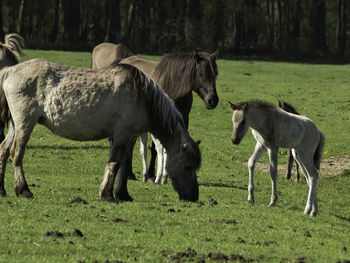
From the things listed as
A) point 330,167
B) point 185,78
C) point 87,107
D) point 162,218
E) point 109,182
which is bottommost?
point 330,167

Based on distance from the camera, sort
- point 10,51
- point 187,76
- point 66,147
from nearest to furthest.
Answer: point 187,76
point 10,51
point 66,147

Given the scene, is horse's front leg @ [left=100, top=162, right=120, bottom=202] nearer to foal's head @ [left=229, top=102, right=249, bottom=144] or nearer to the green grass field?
the green grass field

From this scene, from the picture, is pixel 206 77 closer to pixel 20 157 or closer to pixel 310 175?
pixel 310 175

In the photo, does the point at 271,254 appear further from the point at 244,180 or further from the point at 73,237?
the point at 244,180

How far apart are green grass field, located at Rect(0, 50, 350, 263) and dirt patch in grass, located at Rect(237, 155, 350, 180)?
23 cm

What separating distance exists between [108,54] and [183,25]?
1760 inches

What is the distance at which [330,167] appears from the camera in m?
20.9

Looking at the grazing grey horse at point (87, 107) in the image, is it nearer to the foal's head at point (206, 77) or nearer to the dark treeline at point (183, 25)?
the foal's head at point (206, 77)

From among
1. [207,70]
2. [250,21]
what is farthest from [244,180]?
[250,21]

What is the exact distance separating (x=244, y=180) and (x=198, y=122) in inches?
476

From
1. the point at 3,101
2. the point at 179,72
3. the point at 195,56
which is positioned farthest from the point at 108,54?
the point at 3,101

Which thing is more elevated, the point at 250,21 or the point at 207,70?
the point at 207,70

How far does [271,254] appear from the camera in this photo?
828 cm

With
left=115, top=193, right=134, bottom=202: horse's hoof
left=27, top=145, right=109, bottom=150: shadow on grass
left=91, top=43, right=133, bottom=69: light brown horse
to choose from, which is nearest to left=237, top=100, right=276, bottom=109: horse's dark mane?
left=115, top=193, right=134, bottom=202: horse's hoof
